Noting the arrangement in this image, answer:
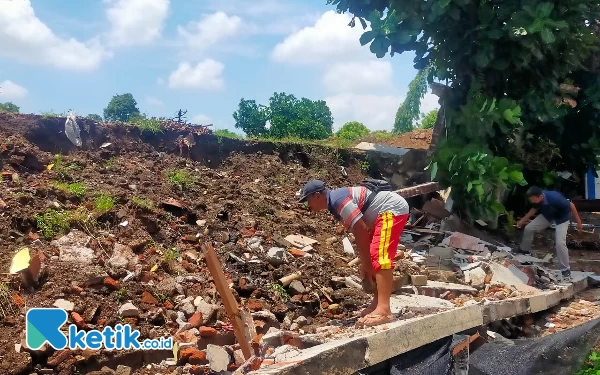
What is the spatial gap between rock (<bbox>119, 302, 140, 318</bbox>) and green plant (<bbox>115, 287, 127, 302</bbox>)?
16cm

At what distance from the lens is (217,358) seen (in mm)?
4133

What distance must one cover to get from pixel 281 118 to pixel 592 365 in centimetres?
1318

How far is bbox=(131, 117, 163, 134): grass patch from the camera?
9297mm

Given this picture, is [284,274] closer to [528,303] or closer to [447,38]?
[528,303]

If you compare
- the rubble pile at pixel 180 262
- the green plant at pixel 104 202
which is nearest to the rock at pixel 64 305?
the rubble pile at pixel 180 262

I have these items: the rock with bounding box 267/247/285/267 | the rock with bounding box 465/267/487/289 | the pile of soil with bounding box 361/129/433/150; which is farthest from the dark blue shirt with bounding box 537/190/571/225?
the pile of soil with bounding box 361/129/433/150

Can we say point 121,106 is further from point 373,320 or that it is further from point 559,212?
point 373,320

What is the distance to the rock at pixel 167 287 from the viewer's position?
5.04 meters

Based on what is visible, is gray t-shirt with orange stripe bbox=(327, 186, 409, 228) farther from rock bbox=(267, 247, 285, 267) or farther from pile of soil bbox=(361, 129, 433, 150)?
pile of soil bbox=(361, 129, 433, 150)

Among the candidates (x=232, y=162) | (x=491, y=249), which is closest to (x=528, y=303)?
(x=491, y=249)

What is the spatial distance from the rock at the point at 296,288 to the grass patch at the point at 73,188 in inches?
112

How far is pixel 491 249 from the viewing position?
857 cm

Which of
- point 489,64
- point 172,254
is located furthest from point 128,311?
A: point 489,64

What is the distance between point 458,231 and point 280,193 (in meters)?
3.07
